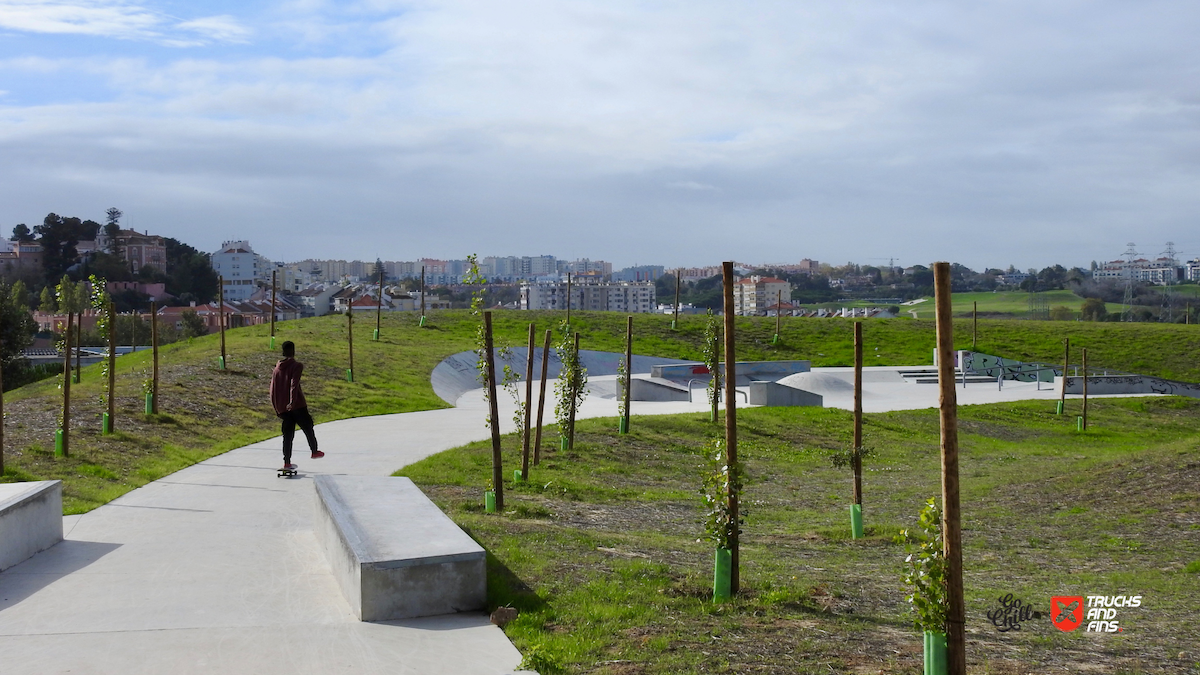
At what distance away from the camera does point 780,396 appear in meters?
27.3

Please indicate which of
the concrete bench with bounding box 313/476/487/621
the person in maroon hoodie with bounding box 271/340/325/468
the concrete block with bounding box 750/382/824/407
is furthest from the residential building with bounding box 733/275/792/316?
the concrete bench with bounding box 313/476/487/621

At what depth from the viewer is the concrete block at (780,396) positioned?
27.3m

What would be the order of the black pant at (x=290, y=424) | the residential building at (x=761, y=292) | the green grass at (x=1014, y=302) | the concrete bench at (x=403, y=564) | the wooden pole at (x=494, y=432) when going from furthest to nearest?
the residential building at (x=761, y=292) < the green grass at (x=1014, y=302) < the black pant at (x=290, y=424) < the wooden pole at (x=494, y=432) < the concrete bench at (x=403, y=564)

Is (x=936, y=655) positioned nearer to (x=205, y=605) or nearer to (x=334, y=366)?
(x=205, y=605)

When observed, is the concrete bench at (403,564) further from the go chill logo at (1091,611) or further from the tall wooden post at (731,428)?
the go chill logo at (1091,611)

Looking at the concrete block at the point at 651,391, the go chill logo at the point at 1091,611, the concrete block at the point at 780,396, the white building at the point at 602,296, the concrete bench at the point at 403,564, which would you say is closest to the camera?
the go chill logo at the point at 1091,611

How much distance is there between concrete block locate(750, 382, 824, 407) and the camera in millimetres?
27281

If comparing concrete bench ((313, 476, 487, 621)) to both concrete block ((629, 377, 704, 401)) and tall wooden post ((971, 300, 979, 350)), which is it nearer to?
concrete block ((629, 377, 704, 401))

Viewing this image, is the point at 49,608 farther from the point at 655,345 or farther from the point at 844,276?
the point at 844,276

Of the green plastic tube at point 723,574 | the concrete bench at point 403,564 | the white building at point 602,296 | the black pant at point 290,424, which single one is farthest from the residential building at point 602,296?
the green plastic tube at point 723,574

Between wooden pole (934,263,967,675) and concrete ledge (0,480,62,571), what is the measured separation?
686cm

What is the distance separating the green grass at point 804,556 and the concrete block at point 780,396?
358 inches

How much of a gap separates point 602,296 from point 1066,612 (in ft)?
490

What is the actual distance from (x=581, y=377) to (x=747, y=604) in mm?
10398
